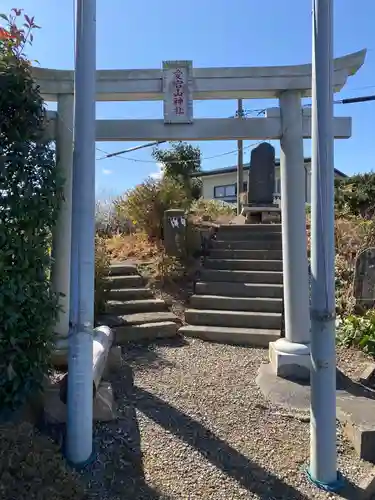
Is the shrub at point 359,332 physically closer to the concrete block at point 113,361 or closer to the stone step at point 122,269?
the concrete block at point 113,361

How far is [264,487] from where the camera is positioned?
238 cm

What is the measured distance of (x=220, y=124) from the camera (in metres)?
3.64

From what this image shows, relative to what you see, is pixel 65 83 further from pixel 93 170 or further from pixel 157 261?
pixel 157 261

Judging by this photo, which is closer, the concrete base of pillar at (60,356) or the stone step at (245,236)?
the concrete base of pillar at (60,356)

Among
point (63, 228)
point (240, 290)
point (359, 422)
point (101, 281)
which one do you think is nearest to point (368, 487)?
point (359, 422)

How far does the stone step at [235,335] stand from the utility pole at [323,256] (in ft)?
9.36

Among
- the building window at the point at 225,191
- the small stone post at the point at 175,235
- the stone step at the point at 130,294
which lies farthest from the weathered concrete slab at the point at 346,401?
the building window at the point at 225,191

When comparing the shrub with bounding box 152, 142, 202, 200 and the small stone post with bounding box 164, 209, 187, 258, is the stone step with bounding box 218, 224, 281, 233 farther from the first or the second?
the shrub with bounding box 152, 142, 202, 200

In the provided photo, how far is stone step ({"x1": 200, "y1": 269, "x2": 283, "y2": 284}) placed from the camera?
6445mm

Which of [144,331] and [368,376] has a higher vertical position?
[144,331]

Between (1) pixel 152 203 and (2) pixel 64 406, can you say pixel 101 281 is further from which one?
(2) pixel 64 406

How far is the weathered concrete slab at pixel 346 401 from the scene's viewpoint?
2686mm

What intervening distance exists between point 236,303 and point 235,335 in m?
0.74

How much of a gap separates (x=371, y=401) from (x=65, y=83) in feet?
12.0
